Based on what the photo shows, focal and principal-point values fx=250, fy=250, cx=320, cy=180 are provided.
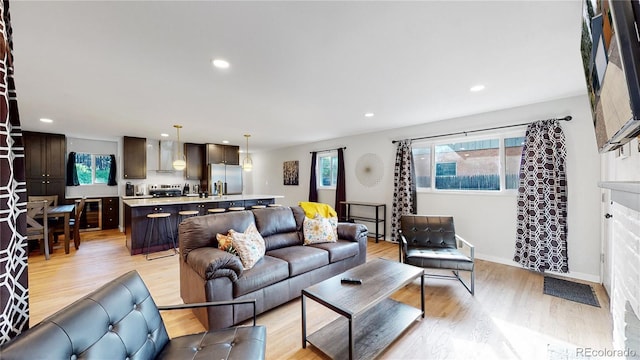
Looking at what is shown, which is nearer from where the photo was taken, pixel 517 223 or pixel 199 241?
pixel 199 241

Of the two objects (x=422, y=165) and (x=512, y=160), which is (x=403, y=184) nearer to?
(x=422, y=165)

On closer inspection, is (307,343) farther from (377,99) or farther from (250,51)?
(377,99)

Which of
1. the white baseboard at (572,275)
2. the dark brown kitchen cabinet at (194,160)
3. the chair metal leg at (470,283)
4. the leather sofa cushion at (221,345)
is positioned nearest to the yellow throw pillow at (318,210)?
the chair metal leg at (470,283)

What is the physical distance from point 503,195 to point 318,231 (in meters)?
2.87

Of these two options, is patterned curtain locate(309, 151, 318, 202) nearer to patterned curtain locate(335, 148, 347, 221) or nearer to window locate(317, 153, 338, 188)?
window locate(317, 153, 338, 188)

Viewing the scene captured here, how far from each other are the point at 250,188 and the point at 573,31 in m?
9.02

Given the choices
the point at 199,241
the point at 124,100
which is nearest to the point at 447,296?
the point at 199,241

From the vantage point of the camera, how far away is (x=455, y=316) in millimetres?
2354

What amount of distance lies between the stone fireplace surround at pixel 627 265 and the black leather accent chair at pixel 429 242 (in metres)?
1.38

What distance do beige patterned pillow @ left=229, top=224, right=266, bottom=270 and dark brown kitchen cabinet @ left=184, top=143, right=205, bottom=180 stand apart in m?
5.21

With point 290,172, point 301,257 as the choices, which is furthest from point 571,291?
point 290,172

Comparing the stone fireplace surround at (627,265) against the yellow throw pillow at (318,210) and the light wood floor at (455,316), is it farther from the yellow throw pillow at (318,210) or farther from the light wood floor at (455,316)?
the yellow throw pillow at (318,210)

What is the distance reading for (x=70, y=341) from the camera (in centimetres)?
94

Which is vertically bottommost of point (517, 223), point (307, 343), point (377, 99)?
point (307, 343)
